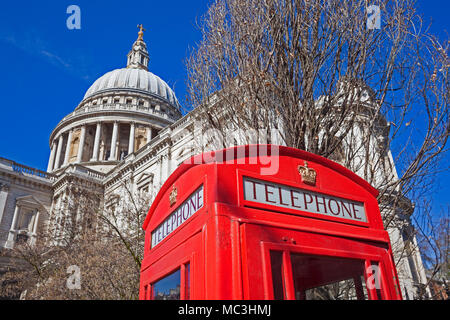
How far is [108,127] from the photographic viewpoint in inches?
1811

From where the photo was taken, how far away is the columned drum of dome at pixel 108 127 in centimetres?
4294

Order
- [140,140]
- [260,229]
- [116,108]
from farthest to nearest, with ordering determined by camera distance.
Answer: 1. [116,108]
2. [140,140]
3. [260,229]

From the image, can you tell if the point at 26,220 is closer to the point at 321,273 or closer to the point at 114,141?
the point at 114,141

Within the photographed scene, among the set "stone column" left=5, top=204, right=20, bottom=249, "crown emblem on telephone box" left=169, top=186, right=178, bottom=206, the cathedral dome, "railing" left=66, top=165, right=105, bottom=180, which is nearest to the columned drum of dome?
the cathedral dome

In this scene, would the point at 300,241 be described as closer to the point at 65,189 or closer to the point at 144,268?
the point at 144,268

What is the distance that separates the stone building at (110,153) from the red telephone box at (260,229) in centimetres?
1021

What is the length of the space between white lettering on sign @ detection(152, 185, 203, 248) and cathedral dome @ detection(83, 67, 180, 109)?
5052 centimetres

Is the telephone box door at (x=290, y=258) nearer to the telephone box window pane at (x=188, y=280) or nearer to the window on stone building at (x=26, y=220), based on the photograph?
the telephone box window pane at (x=188, y=280)

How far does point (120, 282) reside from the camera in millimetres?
11648

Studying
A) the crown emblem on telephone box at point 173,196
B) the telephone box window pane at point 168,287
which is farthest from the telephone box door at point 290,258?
A: the crown emblem on telephone box at point 173,196

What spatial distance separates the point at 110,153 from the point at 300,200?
42407 mm

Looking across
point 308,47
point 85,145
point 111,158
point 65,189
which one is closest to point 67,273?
point 308,47

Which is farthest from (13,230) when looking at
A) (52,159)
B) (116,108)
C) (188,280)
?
(188,280)
